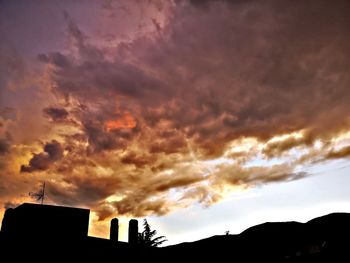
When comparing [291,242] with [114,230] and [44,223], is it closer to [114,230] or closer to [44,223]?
[44,223]

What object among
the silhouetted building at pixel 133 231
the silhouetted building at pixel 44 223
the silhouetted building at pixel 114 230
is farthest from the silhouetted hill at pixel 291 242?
the silhouetted building at pixel 114 230

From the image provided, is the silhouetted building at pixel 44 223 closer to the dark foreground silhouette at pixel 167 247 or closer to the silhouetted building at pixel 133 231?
the dark foreground silhouette at pixel 167 247

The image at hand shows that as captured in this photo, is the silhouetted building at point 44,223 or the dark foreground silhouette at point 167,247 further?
the silhouetted building at point 44,223

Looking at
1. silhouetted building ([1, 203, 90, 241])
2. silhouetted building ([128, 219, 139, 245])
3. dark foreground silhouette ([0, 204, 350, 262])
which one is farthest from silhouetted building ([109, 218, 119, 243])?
silhouetted building ([1, 203, 90, 241])

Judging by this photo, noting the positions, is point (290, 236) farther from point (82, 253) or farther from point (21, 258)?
point (21, 258)

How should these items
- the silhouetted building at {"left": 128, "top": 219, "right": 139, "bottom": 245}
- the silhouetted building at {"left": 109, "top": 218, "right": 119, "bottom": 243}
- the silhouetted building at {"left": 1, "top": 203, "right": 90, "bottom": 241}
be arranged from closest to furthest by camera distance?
the silhouetted building at {"left": 1, "top": 203, "right": 90, "bottom": 241} < the silhouetted building at {"left": 128, "top": 219, "right": 139, "bottom": 245} < the silhouetted building at {"left": 109, "top": 218, "right": 119, "bottom": 243}

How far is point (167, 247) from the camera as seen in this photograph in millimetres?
8211

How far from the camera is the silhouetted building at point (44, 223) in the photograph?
335 inches

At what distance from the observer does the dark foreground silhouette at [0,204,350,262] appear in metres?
5.68

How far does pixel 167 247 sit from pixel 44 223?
4.16 meters

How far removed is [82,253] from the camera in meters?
8.94

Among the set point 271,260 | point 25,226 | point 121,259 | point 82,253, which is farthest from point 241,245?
point 25,226

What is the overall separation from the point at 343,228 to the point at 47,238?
27.3 feet

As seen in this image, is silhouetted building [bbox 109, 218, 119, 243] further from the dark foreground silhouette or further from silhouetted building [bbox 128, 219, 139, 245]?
silhouetted building [bbox 128, 219, 139, 245]
